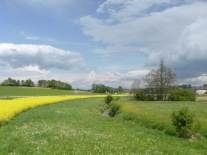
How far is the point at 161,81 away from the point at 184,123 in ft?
240

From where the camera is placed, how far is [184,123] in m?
21.2

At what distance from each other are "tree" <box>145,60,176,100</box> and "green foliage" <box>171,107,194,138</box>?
7162 centimetres

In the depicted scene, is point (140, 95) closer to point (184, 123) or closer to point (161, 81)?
point (161, 81)

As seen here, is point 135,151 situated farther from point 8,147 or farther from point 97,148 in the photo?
point 8,147

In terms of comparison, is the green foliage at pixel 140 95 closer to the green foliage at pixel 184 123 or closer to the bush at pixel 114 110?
the bush at pixel 114 110

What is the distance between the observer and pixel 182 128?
20.9 meters

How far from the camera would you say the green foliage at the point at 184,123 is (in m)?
20.9

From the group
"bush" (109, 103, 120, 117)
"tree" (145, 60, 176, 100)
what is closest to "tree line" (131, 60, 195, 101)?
"tree" (145, 60, 176, 100)

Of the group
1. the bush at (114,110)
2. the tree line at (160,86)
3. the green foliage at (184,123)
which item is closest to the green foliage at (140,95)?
the tree line at (160,86)

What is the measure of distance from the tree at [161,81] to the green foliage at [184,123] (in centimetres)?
7162

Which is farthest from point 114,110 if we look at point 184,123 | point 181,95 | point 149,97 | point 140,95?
point 149,97

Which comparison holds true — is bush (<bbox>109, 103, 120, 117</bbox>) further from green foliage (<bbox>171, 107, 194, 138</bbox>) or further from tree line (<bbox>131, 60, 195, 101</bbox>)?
tree line (<bbox>131, 60, 195, 101</bbox>)

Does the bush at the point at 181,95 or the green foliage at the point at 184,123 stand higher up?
the bush at the point at 181,95

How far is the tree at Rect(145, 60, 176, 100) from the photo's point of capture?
3652 inches
